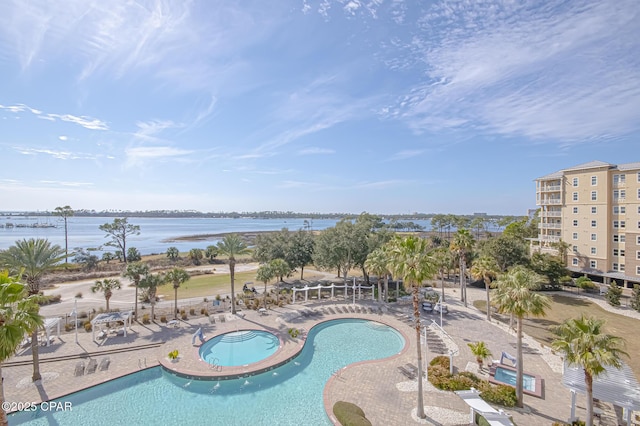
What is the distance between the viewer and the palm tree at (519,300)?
504 inches

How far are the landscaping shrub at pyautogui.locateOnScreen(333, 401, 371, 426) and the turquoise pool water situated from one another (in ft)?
2.42

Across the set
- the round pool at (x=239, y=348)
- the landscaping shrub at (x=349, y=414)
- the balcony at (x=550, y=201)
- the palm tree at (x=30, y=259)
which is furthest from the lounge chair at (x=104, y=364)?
the balcony at (x=550, y=201)

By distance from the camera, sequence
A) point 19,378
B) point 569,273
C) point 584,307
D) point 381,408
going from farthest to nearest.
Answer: point 569,273, point 584,307, point 19,378, point 381,408

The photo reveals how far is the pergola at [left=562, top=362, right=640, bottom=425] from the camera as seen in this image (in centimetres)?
1143

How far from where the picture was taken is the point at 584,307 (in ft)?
91.6

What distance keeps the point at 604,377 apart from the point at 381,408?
9517mm

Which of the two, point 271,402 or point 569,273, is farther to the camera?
point 569,273

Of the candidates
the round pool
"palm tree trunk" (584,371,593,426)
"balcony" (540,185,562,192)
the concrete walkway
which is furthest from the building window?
the round pool

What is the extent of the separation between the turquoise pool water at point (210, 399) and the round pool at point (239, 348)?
2110 millimetres

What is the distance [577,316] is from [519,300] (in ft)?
64.5

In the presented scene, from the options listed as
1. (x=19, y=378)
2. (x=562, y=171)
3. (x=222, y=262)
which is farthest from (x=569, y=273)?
(x=222, y=262)

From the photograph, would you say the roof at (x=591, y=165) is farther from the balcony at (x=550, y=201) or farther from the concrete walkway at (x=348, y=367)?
the concrete walkway at (x=348, y=367)

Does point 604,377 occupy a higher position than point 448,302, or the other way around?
point 604,377

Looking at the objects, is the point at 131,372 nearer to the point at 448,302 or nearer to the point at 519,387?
the point at 519,387
